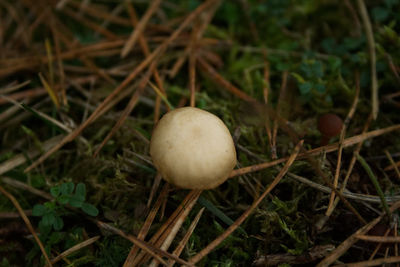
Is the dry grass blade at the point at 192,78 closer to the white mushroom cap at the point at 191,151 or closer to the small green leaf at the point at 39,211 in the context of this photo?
the white mushroom cap at the point at 191,151

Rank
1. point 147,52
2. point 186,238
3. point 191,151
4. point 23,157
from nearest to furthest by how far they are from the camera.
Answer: point 191,151, point 186,238, point 23,157, point 147,52

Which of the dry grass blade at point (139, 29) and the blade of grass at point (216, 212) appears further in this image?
the dry grass blade at point (139, 29)

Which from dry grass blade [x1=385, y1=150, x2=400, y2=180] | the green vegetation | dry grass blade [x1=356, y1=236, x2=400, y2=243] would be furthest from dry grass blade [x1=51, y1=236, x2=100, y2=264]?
Result: dry grass blade [x1=385, y1=150, x2=400, y2=180]

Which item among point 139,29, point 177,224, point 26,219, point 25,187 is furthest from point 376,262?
point 139,29

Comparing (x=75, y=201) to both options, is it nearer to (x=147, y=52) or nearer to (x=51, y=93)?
A: (x=51, y=93)

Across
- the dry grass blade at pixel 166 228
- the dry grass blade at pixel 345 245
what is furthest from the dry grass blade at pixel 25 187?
the dry grass blade at pixel 345 245

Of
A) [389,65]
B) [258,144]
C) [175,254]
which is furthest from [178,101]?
[389,65]

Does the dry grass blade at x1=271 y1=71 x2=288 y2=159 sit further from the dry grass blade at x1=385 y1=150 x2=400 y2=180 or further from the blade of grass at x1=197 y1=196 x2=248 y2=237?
the dry grass blade at x1=385 y1=150 x2=400 y2=180
